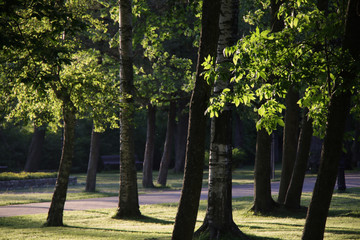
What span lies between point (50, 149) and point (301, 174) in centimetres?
3538

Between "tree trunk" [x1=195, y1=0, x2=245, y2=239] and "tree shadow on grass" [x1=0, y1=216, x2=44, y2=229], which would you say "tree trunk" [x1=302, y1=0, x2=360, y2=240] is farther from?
"tree shadow on grass" [x1=0, y1=216, x2=44, y2=229]

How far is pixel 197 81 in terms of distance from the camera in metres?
7.00

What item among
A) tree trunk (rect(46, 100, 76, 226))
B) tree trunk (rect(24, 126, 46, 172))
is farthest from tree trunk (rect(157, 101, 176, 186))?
tree trunk (rect(24, 126, 46, 172))

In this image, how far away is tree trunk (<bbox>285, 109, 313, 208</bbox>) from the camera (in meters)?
13.8

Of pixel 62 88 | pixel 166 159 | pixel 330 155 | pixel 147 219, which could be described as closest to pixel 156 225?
pixel 147 219

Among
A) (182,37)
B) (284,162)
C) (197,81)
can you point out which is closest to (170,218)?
(284,162)

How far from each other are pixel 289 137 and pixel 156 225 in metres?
5.29

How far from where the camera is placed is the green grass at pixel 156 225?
10.1m

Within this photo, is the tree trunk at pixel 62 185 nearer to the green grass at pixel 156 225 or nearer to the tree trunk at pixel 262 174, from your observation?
the green grass at pixel 156 225

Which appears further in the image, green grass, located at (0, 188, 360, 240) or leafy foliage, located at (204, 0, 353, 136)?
green grass, located at (0, 188, 360, 240)

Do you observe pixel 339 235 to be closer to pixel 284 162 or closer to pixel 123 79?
pixel 284 162

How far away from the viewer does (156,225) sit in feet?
41.5

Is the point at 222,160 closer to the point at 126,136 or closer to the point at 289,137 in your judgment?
the point at 126,136

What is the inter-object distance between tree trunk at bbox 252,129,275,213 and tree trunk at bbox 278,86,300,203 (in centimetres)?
125
